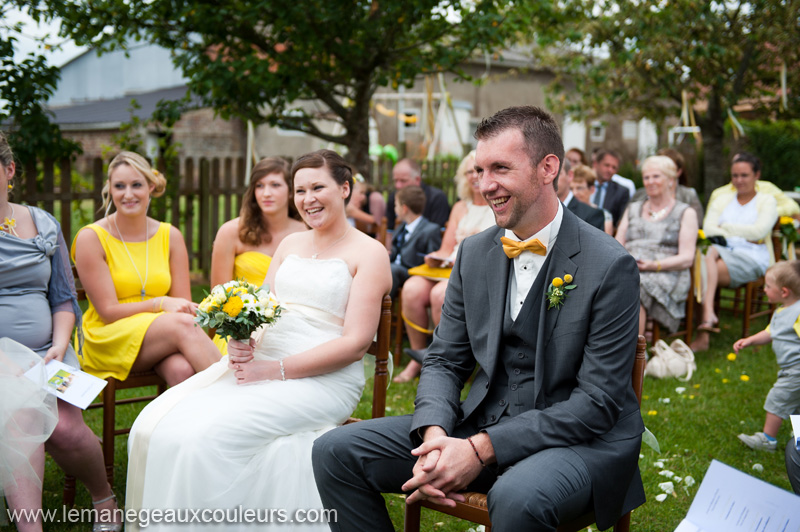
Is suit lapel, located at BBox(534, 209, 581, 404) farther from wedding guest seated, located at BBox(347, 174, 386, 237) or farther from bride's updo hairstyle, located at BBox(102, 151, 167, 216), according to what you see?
wedding guest seated, located at BBox(347, 174, 386, 237)

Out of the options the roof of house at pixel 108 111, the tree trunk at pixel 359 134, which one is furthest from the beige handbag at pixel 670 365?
the roof of house at pixel 108 111

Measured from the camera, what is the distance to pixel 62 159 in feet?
25.2

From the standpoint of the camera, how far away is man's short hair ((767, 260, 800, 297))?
4.44 meters

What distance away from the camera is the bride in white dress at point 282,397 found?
300 cm

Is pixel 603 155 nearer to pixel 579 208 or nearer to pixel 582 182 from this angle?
pixel 582 182

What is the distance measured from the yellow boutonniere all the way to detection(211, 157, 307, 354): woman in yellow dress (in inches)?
101

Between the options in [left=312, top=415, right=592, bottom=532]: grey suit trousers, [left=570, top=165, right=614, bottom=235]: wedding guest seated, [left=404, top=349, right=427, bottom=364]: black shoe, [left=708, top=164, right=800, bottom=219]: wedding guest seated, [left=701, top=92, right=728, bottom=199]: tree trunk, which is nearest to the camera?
[left=312, top=415, right=592, bottom=532]: grey suit trousers

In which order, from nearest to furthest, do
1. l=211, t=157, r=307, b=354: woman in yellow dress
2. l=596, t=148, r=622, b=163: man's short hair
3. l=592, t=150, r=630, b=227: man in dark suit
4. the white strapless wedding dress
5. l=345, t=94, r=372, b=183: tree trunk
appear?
1. the white strapless wedding dress
2. l=211, t=157, r=307, b=354: woman in yellow dress
3. l=592, t=150, r=630, b=227: man in dark suit
4. l=596, t=148, r=622, b=163: man's short hair
5. l=345, t=94, r=372, b=183: tree trunk

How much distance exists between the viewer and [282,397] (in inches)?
127

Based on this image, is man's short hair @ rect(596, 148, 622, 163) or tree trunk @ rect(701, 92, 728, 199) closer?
man's short hair @ rect(596, 148, 622, 163)

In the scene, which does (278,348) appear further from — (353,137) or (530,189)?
(353,137)

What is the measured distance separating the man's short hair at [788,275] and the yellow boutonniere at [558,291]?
8.46 ft

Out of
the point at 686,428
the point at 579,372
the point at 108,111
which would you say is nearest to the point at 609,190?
the point at 686,428

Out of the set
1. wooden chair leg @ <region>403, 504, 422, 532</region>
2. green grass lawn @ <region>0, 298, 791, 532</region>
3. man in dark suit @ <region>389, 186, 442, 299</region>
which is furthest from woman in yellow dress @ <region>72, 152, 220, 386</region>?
man in dark suit @ <region>389, 186, 442, 299</region>
